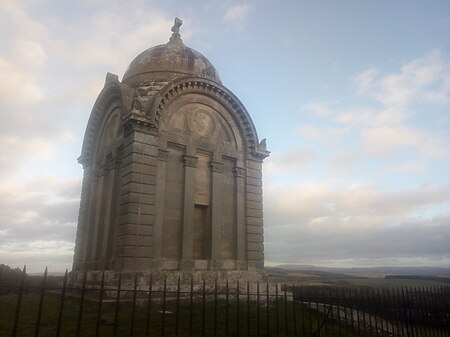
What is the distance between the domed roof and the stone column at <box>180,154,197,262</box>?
5.28 m

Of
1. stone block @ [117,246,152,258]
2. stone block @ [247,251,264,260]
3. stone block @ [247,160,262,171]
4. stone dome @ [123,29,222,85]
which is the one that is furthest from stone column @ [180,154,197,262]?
stone dome @ [123,29,222,85]

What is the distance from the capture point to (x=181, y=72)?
1948 centimetres

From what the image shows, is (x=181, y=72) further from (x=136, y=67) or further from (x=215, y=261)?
(x=215, y=261)

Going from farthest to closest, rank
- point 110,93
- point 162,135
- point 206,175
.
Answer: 1. point 110,93
2. point 206,175
3. point 162,135

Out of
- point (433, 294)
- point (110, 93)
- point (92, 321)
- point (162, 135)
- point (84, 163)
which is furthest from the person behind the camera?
point (84, 163)

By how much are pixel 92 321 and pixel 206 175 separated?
28.1 ft

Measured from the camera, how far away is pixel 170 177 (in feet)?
52.3

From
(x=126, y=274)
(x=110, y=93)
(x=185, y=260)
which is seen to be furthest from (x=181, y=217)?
(x=110, y=93)

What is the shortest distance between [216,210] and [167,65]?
8.53 meters

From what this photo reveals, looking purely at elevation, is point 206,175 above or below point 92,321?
above

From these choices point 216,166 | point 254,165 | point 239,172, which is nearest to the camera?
point 216,166

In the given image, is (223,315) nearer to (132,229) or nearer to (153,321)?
(153,321)

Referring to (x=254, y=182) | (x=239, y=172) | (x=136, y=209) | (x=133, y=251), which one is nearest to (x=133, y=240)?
(x=133, y=251)

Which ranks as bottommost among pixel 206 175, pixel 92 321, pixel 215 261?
pixel 92 321
